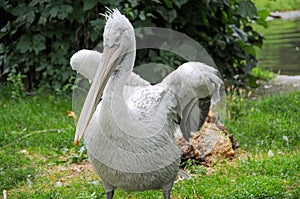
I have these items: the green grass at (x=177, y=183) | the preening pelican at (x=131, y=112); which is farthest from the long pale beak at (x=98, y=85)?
the green grass at (x=177, y=183)

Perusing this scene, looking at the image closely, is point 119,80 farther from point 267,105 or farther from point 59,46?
point 59,46

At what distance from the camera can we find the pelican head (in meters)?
3.52

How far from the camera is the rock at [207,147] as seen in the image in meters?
5.39

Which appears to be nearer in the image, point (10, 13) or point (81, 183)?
point (81, 183)

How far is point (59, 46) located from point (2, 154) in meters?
2.75

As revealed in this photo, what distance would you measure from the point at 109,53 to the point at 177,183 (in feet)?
5.84

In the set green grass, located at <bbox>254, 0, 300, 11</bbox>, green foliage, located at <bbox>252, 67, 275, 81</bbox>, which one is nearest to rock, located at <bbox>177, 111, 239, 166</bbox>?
green foliage, located at <bbox>252, 67, 275, 81</bbox>

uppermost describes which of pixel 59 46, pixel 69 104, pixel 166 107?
pixel 166 107

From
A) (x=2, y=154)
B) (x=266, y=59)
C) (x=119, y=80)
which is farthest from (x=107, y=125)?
(x=266, y=59)

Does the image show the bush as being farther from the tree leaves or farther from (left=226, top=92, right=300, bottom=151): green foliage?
(left=226, top=92, right=300, bottom=151): green foliage

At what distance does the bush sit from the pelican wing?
351 centimetres

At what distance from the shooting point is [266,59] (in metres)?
12.4

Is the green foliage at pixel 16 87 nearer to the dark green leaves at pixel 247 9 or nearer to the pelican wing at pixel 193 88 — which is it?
the dark green leaves at pixel 247 9

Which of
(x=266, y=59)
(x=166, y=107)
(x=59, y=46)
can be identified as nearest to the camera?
(x=166, y=107)
